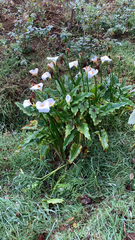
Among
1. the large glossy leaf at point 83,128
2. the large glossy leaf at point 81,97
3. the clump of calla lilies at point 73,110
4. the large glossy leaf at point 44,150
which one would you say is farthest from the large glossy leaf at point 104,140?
the large glossy leaf at point 44,150

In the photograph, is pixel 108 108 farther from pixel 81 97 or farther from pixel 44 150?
pixel 44 150

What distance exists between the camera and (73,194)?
4.77ft

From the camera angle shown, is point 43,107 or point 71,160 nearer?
point 43,107

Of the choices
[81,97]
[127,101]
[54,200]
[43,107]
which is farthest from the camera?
[127,101]

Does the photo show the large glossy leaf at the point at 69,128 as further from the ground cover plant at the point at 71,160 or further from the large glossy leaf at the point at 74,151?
the large glossy leaf at the point at 74,151

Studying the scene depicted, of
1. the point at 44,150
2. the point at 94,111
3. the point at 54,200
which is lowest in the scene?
the point at 54,200

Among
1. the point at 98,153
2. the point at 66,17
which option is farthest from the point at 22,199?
the point at 66,17

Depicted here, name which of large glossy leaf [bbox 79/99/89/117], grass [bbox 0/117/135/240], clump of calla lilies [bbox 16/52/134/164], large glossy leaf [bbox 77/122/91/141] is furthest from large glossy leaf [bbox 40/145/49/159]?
large glossy leaf [bbox 79/99/89/117]

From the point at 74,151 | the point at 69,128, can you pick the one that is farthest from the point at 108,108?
the point at 74,151

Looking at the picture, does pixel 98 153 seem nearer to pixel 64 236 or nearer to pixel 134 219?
pixel 134 219

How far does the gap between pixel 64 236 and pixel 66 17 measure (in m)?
3.59

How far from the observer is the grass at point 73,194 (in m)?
1.21

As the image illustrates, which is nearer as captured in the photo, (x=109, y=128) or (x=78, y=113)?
(x=78, y=113)

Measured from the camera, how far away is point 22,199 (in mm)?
1485
